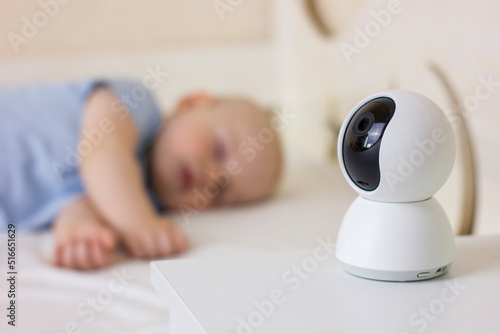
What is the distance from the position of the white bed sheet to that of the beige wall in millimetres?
735

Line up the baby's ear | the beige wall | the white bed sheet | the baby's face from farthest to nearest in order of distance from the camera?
the beige wall
the baby's ear
the baby's face
the white bed sheet

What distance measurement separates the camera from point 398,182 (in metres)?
0.58

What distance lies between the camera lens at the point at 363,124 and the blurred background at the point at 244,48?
0.52m

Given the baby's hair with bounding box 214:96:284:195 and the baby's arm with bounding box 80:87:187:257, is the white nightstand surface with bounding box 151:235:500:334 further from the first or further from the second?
the baby's hair with bounding box 214:96:284:195

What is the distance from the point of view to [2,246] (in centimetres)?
112

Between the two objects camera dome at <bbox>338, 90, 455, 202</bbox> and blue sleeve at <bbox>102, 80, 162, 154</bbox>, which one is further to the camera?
blue sleeve at <bbox>102, 80, 162, 154</bbox>

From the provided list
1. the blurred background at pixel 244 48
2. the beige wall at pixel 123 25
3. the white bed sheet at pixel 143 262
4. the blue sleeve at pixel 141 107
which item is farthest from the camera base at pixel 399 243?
the beige wall at pixel 123 25

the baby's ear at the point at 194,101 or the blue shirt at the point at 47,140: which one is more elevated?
the blue shirt at the point at 47,140

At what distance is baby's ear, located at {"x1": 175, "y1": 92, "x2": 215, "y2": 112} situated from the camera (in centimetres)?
150

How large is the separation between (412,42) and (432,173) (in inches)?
24.1

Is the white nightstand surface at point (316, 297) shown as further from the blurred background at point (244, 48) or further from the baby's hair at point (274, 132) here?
the baby's hair at point (274, 132)

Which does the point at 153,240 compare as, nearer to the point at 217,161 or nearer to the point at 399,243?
the point at 217,161

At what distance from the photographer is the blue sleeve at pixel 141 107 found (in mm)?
1446

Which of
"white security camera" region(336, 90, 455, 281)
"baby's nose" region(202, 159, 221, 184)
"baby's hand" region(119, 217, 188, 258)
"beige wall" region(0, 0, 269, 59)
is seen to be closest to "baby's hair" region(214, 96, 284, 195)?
"baby's nose" region(202, 159, 221, 184)
